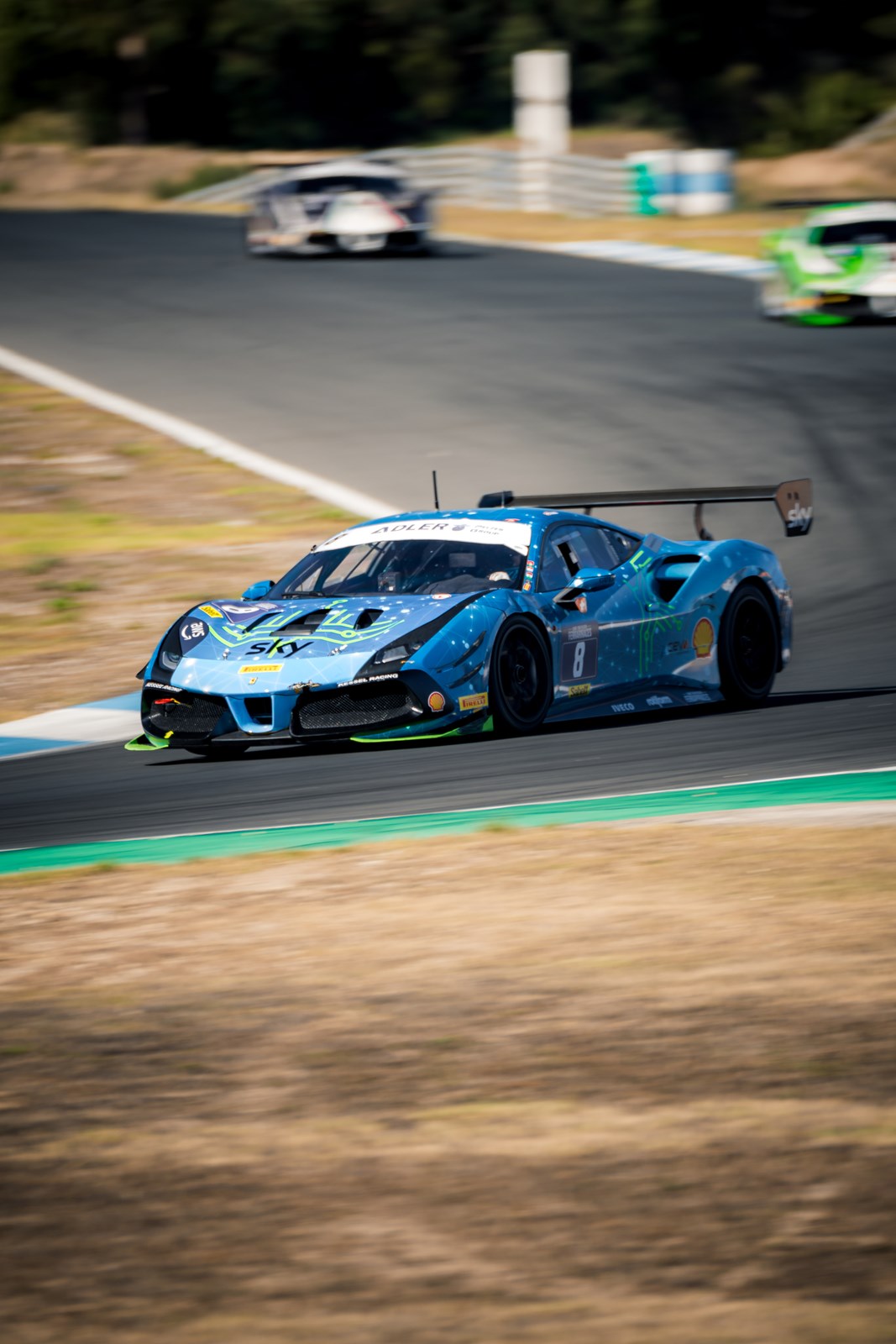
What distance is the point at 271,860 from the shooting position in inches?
303

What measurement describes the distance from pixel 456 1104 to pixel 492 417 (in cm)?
1616

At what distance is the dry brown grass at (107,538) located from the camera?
13633 mm

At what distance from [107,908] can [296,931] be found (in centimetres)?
78

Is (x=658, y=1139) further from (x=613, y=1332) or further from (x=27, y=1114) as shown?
(x=27, y=1114)

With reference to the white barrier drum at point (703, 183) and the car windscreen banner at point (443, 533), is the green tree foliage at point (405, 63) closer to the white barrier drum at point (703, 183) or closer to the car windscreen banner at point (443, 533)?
the white barrier drum at point (703, 183)

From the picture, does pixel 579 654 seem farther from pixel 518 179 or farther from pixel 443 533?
pixel 518 179

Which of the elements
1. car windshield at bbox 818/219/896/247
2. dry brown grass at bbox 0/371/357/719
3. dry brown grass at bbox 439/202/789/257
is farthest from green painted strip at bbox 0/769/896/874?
dry brown grass at bbox 439/202/789/257

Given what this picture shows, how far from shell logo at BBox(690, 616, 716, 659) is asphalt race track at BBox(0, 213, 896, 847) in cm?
35

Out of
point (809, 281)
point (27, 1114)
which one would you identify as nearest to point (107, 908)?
A: point (27, 1114)

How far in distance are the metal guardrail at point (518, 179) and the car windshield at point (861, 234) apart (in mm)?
13084

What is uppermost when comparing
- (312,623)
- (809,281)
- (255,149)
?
(255,149)

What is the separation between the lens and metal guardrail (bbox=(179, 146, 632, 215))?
38094 mm

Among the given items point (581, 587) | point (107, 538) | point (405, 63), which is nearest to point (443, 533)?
point (581, 587)

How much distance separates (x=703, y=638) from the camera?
1148 centimetres
